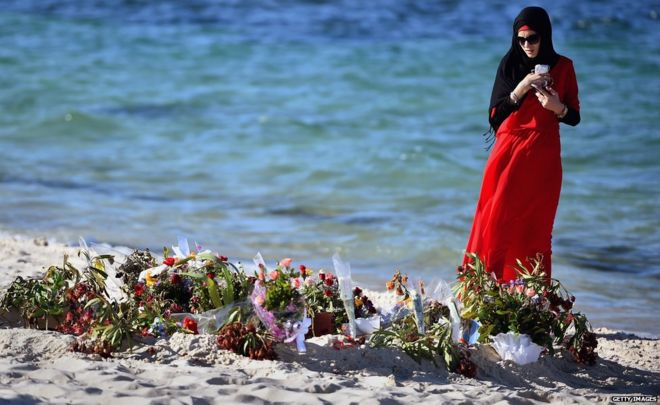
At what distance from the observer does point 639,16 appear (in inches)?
781

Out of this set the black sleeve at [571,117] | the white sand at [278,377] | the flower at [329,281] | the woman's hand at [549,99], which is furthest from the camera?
the black sleeve at [571,117]

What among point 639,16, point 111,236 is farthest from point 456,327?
point 639,16

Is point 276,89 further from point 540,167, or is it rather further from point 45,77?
point 540,167

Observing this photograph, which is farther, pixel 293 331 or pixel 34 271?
pixel 34 271

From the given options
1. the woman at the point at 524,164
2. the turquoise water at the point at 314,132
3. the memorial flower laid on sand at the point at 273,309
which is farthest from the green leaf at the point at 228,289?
the turquoise water at the point at 314,132

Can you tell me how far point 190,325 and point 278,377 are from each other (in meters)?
0.63

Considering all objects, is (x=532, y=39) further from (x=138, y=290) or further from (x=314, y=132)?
(x=314, y=132)

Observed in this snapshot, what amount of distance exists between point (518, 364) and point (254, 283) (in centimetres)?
127

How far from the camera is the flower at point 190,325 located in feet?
15.3

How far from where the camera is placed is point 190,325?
4.66 m

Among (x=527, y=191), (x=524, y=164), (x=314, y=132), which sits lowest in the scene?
(x=314, y=132)

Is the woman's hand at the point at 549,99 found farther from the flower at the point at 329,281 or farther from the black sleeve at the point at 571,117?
the flower at the point at 329,281

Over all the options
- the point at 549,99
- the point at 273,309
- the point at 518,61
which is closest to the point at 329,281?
the point at 273,309

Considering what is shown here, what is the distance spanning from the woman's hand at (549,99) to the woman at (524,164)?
7cm
